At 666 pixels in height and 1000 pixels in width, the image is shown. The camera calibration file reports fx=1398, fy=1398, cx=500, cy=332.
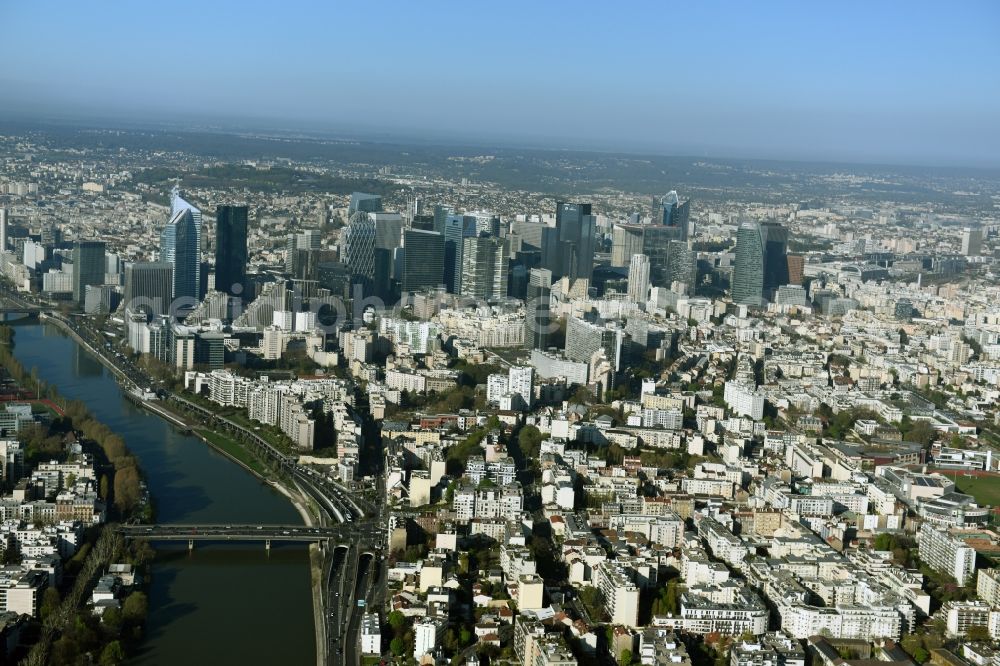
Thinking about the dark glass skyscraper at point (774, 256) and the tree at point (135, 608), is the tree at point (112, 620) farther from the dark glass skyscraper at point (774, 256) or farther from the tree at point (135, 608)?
the dark glass skyscraper at point (774, 256)

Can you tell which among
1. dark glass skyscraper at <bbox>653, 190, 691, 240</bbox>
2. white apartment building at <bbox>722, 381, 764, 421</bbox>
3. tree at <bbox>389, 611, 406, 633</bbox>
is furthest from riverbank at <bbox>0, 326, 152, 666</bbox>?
dark glass skyscraper at <bbox>653, 190, 691, 240</bbox>

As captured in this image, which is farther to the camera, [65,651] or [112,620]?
[112,620]

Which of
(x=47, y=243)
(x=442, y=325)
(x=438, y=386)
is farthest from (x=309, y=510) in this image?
(x=47, y=243)

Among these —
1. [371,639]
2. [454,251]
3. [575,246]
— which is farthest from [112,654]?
[575,246]

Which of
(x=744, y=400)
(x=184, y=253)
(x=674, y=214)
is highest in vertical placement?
(x=674, y=214)

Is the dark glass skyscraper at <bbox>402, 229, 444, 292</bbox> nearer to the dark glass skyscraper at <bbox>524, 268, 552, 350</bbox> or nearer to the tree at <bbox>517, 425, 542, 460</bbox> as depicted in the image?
Answer: the dark glass skyscraper at <bbox>524, 268, 552, 350</bbox>

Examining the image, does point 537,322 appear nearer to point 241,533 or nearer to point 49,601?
point 241,533

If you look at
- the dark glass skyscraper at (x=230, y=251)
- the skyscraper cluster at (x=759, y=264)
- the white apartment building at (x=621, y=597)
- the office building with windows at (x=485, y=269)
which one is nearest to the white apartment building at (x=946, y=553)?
the white apartment building at (x=621, y=597)
